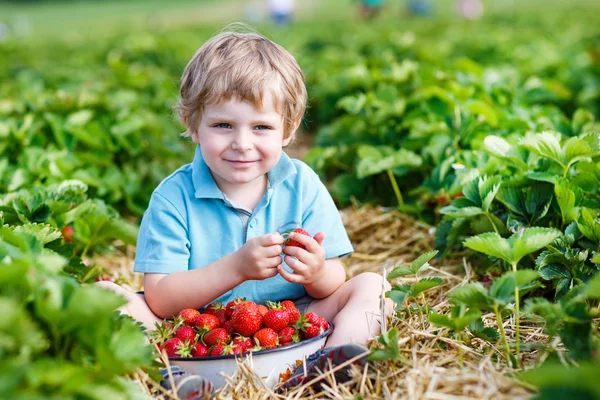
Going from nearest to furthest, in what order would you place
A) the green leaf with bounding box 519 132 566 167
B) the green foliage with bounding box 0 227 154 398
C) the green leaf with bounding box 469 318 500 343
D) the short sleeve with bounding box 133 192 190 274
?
the green foliage with bounding box 0 227 154 398
the green leaf with bounding box 469 318 500 343
the short sleeve with bounding box 133 192 190 274
the green leaf with bounding box 519 132 566 167

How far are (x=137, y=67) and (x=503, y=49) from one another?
4.17 m

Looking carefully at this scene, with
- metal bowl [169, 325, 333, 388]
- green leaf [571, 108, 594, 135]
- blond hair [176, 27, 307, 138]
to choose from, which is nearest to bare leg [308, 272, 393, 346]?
metal bowl [169, 325, 333, 388]

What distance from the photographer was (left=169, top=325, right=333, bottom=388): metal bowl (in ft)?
7.27

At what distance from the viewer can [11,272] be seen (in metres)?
1.60

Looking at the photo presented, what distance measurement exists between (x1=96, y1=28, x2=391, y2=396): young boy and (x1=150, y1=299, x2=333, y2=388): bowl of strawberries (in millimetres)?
81

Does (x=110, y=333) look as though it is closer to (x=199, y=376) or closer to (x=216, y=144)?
(x=199, y=376)

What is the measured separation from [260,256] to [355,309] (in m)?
0.39

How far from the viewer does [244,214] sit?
2.69 m

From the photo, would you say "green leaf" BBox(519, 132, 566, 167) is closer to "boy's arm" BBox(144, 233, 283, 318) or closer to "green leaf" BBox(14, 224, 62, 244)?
"boy's arm" BBox(144, 233, 283, 318)

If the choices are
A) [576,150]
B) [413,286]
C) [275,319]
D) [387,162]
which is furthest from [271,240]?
[387,162]

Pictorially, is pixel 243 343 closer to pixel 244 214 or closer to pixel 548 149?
pixel 244 214

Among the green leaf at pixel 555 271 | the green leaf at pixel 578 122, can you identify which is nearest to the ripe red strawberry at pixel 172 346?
the green leaf at pixel 555 271

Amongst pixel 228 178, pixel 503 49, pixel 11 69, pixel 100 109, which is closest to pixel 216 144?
pixel 228 178

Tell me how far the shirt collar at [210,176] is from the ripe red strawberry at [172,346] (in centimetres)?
59
